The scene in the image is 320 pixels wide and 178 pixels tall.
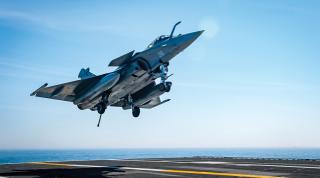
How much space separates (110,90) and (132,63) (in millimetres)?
2990

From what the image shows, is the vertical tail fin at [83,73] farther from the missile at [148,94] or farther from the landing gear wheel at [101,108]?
the missile at [148,94]

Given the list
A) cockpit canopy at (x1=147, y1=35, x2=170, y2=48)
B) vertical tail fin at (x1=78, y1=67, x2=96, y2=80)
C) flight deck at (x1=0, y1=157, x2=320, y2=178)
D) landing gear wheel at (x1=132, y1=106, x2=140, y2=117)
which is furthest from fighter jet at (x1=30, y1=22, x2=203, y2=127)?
flight deck at (x1=0, y1=157, x2=320, y2=178)

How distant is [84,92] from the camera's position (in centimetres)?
2789

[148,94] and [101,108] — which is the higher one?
[148,94]

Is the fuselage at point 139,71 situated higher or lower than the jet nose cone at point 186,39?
lower

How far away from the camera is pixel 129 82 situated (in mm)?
26641

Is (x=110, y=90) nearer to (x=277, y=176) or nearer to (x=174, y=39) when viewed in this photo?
(x=174, y=39)

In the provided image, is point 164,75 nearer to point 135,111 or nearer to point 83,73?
point 135,111

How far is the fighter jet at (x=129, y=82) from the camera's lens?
25062mm

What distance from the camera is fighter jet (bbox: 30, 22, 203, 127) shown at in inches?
987

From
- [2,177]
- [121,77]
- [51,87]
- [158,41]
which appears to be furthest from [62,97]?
[2,177]

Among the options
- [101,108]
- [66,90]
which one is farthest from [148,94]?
[66,90]

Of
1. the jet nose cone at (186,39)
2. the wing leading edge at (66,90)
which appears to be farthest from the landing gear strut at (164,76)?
the wing leading edge at (66,90)

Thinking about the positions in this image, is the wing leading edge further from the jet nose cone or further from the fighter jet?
the jet nose cone
